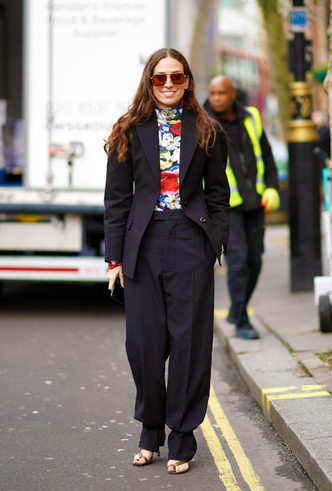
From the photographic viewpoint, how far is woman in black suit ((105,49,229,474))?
14.0 feet

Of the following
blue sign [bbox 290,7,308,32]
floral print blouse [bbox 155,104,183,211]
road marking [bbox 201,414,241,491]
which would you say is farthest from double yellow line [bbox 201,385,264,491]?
blue sign [bbox 290,7,308,32]

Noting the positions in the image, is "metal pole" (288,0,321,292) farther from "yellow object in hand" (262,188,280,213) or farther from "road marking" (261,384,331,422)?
"road marking" (261,384,331,422)

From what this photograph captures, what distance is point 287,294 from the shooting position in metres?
9.20

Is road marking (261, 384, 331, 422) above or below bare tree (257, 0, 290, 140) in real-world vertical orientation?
below

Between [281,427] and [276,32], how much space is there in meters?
13.4

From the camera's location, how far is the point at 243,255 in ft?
22.4

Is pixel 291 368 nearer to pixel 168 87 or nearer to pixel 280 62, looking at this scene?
pixel 168 87

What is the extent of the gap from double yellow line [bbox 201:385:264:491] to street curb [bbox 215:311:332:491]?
0.80ft

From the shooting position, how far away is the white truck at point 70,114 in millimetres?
8320

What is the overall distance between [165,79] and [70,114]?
4.33m

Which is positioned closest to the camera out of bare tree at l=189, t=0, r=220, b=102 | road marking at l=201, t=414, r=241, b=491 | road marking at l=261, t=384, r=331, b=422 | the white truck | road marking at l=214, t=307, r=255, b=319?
road marking at l=201, t=414, r=241, b=491

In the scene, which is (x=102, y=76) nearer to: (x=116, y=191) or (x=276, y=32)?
(x=116, y=191)

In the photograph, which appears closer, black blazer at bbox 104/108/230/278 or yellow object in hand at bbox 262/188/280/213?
black blazer at bbox 104/108/230/278

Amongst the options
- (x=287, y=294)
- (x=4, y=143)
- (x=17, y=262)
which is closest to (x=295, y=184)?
(x=287, y=294)
